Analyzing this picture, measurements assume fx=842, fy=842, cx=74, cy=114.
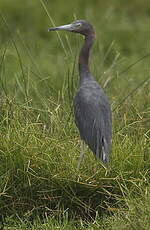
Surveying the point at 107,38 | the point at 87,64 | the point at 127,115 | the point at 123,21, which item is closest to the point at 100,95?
the point at 87,64

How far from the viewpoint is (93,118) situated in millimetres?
4367

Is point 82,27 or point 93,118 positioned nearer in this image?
point 93,118

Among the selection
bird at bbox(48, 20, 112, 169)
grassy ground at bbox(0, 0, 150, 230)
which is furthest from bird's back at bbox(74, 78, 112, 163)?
grassy ground at bbox(0, 0, 150, 230)

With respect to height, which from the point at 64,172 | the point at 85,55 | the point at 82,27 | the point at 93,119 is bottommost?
the point at 64,172

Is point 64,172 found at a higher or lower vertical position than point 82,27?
lower

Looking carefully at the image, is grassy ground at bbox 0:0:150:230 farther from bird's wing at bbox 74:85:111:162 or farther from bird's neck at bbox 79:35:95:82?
bird's neck at bbox 79:35:95:82

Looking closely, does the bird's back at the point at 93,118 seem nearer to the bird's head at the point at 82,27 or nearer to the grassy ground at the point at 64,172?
the grassy ground at the point at 64,172

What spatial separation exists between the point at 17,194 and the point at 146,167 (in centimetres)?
69

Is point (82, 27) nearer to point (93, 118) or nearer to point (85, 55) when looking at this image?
point (85, 55)

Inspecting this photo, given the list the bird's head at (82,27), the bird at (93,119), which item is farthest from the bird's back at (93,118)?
the bird's head at (82,27)

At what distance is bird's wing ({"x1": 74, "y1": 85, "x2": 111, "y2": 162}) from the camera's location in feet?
14.2

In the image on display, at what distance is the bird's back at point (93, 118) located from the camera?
4328 millimetres

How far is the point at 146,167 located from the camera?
4406 millimetres

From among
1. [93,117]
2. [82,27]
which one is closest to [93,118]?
[93,117]
